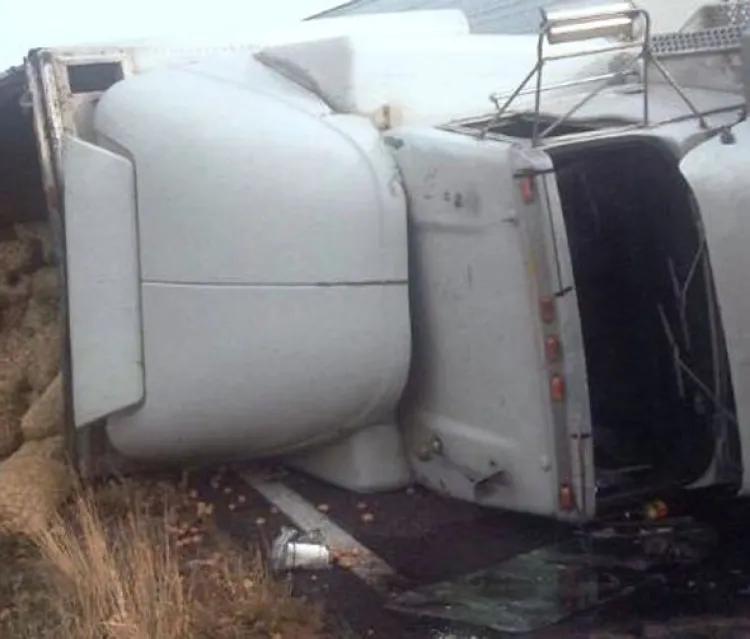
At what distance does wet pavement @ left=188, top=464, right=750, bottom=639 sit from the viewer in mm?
4461

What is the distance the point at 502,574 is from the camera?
4.93 meters

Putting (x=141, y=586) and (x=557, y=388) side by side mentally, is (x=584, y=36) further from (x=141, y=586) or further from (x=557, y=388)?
(x=141, y=586)

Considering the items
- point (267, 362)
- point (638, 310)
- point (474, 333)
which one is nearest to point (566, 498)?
point (474, 333)

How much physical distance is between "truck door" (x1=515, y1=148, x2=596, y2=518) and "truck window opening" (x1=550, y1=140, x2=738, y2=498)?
33cm

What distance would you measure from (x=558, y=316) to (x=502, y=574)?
34.7 inches

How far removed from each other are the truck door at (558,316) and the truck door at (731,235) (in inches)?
16.7

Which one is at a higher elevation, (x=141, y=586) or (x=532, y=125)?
(x=532, y=125)

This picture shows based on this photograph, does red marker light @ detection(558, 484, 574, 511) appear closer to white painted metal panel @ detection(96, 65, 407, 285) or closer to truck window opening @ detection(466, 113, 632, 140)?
white painted metal panel @ detection(96, 65, 407, 285)

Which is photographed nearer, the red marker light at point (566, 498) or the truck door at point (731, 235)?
the truck door at point (731, 235)

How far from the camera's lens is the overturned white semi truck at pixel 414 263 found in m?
Result: 4.79

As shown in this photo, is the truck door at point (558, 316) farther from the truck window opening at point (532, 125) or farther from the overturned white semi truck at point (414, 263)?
the truck window opening at point (532, 125)

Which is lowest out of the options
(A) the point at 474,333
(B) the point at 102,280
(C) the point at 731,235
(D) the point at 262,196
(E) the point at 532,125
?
(A) the point at 474,333

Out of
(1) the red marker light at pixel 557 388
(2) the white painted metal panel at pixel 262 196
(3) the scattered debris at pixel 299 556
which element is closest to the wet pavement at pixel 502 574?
(3) the scattered debris at pixel 299 556

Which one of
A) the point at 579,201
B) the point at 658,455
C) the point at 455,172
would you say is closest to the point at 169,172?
the point at 455,172
